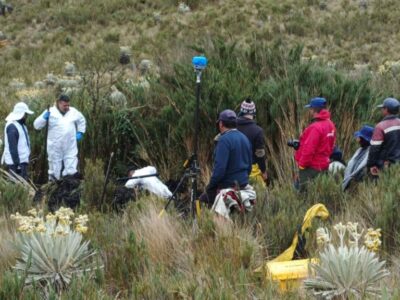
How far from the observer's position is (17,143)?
376 inches

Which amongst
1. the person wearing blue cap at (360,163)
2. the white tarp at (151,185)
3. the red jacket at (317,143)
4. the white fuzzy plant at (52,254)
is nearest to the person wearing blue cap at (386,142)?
the person wearing blue cap at (360,163)

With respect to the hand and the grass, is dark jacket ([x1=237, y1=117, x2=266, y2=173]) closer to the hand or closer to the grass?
the grass

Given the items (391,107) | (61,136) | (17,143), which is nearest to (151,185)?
(61,136)

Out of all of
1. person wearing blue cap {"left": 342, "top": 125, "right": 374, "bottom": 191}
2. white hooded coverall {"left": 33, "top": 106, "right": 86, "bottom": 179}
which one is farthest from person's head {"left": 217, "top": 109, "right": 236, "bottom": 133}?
white hooded coverall {"left": 33, "top": 106, "right": 86, "bottom": 179}

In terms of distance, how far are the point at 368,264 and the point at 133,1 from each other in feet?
97.1

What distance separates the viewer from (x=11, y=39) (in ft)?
97.3

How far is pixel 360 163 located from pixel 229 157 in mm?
1737

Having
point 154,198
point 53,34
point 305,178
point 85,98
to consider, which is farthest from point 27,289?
point 53,34

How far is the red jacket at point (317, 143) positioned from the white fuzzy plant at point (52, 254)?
333 centimetres

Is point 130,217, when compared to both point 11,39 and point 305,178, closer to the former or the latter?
point 305,178

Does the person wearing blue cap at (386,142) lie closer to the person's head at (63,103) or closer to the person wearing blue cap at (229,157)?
the person wearing blue cap at (229,157)

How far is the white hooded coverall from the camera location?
32.0 feet

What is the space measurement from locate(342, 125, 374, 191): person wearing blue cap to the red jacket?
34 centimetres

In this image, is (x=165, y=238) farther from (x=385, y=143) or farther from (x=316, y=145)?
(x=385, y=143)
